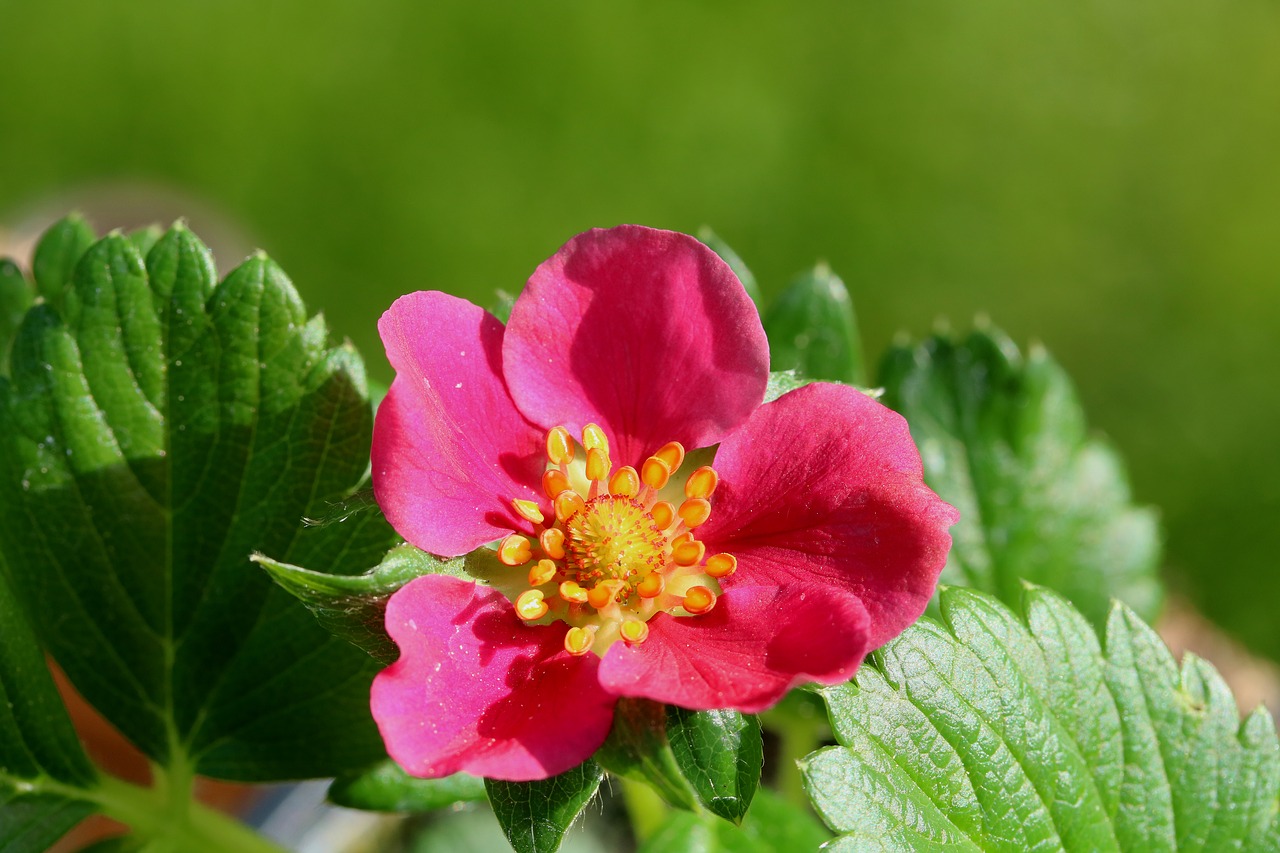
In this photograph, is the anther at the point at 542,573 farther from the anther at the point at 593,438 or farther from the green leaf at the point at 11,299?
the green leaf at the point at 11,299

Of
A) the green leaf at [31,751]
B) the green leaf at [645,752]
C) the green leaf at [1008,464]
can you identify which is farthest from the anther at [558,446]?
the green leaf at [1008,464]

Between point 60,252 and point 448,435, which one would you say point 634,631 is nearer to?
point 448,435

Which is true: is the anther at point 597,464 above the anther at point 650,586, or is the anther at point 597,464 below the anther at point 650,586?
above

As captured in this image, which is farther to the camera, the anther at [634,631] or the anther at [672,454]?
the anther at [672,454]

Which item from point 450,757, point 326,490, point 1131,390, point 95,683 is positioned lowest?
point 95,683

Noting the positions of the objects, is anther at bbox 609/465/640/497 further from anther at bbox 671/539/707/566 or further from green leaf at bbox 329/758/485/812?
green leaf at bbox 329/758/485/812

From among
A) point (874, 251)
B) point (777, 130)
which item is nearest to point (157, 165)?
point (777, 130)

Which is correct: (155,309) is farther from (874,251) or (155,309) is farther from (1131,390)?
(1131,390)
